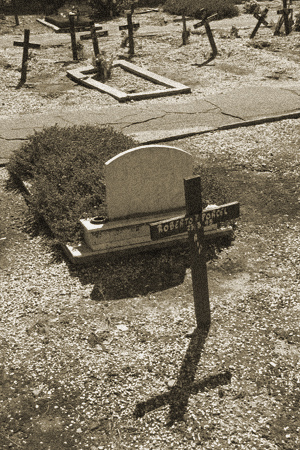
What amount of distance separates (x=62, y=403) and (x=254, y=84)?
8843 mm

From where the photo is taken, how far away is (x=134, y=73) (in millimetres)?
12742

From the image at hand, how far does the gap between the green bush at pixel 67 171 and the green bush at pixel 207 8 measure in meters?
12.7

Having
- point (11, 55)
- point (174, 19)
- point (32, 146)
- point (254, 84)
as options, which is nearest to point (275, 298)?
point (32, 146)

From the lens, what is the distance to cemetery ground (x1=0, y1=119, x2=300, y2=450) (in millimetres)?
3660

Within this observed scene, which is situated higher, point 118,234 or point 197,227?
point 197,227

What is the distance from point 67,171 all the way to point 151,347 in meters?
3.14

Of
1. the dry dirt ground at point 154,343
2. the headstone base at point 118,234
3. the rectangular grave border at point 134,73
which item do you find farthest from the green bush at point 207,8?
the headstone base at point 118,234

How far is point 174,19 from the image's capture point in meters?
19.4

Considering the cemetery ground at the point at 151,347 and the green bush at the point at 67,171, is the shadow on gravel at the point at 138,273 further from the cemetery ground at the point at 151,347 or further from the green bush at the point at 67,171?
the green bush at the point at 67,171

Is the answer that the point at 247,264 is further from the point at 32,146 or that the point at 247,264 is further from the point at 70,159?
the point at 32,146

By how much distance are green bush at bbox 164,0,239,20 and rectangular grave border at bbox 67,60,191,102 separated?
7308 mm

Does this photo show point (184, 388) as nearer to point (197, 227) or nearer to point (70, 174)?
point (197, 227)

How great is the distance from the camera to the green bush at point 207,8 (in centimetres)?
1952

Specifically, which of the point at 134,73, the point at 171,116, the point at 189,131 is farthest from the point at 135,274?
the point at 134,73
